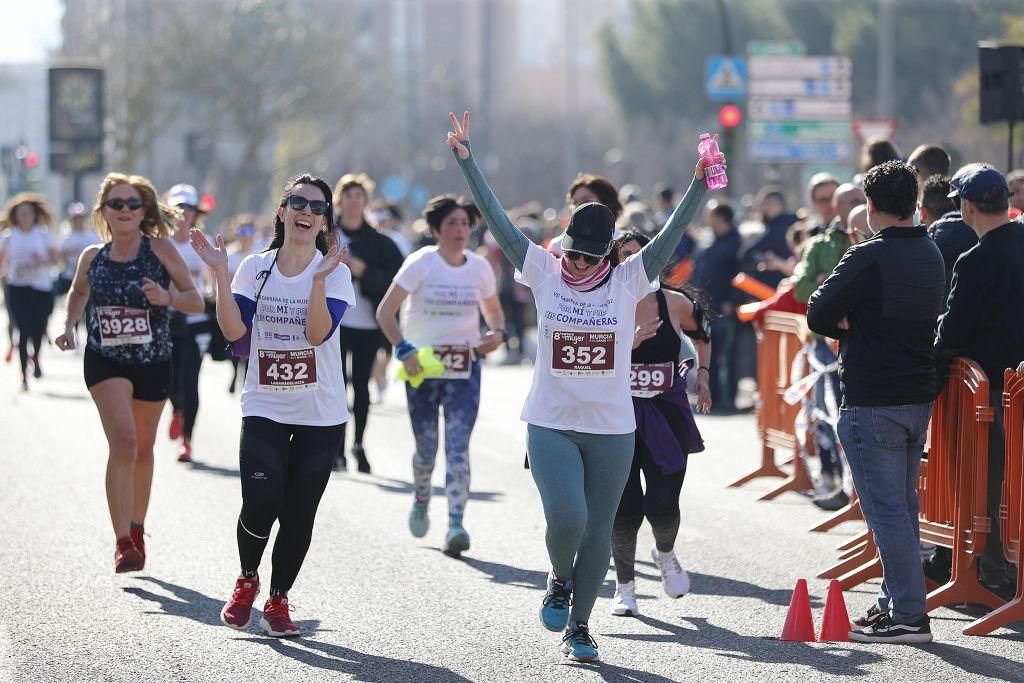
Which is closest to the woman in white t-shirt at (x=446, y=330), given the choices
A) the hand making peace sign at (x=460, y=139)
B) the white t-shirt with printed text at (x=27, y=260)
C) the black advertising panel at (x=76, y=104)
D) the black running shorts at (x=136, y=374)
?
the black running shorts at (x=136, y=374)

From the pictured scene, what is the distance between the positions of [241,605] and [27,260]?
41.1ft

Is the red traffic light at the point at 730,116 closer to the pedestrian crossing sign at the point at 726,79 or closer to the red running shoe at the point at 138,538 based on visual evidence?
the pedestrian crossing sign at the point at 726,79

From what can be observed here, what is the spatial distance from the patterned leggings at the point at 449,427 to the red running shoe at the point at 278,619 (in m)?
2.34

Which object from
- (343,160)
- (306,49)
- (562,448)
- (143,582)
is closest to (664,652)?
(562,448)

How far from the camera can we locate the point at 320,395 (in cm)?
759

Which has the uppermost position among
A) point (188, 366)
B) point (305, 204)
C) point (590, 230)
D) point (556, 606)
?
point (305, 204)

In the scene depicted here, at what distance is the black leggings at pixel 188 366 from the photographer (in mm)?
13680

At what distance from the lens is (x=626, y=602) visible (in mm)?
8172

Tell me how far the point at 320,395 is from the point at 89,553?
2.70 metres

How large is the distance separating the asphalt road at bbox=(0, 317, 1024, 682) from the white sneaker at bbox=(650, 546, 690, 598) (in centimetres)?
9

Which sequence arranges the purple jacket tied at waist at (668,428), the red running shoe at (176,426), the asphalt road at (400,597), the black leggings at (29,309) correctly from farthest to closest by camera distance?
the black leggings at (29,309) < the red running shoe at (176,426) < the purple jacket tied at waist at (668,428) < the asphalt road at (400,597)

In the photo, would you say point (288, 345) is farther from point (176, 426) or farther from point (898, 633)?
point (176, 426)

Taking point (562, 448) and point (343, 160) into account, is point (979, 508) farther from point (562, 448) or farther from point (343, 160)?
point (343, 160)

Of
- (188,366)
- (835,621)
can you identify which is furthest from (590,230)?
(188,366)
